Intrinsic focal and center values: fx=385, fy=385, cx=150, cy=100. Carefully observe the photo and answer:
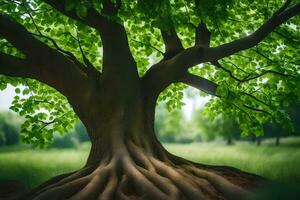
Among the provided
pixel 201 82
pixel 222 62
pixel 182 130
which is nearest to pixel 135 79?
pixel 201 82

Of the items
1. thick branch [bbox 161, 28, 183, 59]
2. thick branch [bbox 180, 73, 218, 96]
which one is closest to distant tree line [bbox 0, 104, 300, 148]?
thick branch [bbox 180, 73, 218, 96]

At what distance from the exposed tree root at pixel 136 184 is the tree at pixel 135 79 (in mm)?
21

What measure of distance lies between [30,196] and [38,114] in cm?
447

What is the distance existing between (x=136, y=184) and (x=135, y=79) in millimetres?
2992

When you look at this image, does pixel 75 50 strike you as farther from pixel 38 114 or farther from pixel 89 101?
pixel 89 101

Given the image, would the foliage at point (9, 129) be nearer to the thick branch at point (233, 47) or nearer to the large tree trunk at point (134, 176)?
the large tree trunk at point (134, 176)

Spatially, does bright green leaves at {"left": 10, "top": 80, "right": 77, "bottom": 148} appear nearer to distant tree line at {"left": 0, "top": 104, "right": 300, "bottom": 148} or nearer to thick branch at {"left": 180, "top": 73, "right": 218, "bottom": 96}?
distant tree line at {"left": 0, "top": 104, "right": 300, "bottom": 148}

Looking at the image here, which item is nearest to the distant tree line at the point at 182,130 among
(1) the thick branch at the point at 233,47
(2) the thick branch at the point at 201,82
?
(2) the thick branch at the point at 201,82

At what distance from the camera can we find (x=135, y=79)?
30.8 ft

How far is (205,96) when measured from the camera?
1291 cm

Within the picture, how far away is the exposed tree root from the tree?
21mm

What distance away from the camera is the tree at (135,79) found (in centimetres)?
742

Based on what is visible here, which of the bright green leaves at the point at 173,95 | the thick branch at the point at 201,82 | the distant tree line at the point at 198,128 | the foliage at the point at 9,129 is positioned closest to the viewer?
the thick branch at the point at 201,82

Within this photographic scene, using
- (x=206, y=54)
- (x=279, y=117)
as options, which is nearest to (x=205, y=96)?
→ (x=279, y=117)
